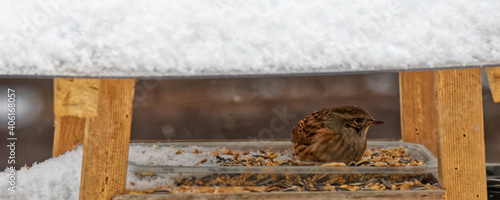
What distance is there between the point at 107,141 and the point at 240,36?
0.54 metres

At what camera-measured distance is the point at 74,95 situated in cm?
150

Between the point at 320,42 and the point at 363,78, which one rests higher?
the point at 363,78

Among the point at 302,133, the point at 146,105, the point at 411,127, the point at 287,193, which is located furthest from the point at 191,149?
the point at 146,105

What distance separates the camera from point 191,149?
2.27 metres

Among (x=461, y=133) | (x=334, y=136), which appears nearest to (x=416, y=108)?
(x=334, y=136)

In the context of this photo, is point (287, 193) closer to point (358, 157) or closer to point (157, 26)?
point (358, 157)

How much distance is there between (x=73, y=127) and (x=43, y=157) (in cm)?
154

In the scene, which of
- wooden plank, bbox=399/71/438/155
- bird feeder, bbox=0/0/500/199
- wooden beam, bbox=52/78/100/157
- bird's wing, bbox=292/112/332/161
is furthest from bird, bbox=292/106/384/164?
wooden beam, bbox=52/78/100/157

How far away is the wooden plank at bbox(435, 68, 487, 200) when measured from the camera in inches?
64.9

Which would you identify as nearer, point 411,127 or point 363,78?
point 411,127

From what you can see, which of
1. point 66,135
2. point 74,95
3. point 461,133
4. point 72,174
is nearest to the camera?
point 74,95

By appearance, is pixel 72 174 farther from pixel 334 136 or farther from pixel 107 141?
pixel 334 136

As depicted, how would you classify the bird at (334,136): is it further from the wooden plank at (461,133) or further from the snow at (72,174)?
the wooden plank at (461,133)

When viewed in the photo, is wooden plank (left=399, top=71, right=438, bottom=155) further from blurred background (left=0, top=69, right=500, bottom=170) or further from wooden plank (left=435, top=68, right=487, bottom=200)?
blurred background (left=0, top=69, right=500, bottom=170)
